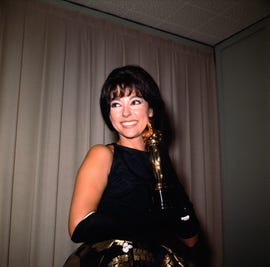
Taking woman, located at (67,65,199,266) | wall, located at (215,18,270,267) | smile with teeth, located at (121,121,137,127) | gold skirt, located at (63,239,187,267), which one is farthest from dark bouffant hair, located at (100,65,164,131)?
wall, located at (215,18,270,267)

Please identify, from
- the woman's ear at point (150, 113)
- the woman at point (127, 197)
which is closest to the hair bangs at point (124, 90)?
the woman at point (127, 197)

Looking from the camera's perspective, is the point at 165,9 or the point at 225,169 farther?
the point at 225,169

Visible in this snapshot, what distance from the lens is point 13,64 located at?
2.28m

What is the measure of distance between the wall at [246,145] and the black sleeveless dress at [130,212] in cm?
169

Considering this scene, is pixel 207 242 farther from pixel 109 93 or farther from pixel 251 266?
pixel 109 93

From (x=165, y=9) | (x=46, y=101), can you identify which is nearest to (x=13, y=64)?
(x=46, y=101)

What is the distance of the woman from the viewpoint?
1005 mm

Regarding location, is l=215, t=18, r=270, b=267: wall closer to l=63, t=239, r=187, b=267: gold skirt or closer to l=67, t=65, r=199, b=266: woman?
l=67, t=65, r=199, b=266: woman

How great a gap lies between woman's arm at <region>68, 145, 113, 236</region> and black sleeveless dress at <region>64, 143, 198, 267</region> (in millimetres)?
42

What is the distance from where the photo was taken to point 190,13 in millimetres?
2809

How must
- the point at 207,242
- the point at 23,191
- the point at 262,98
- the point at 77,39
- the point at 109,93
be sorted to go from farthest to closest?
the point at 207,242
the point at 262,98
the point at 77,39
the point at 23,191
the point at 109,93

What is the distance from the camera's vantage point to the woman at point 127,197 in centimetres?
100

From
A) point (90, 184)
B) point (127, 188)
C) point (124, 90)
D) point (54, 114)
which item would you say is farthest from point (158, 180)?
point (54, 114)

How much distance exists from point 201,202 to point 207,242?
1.35ft
